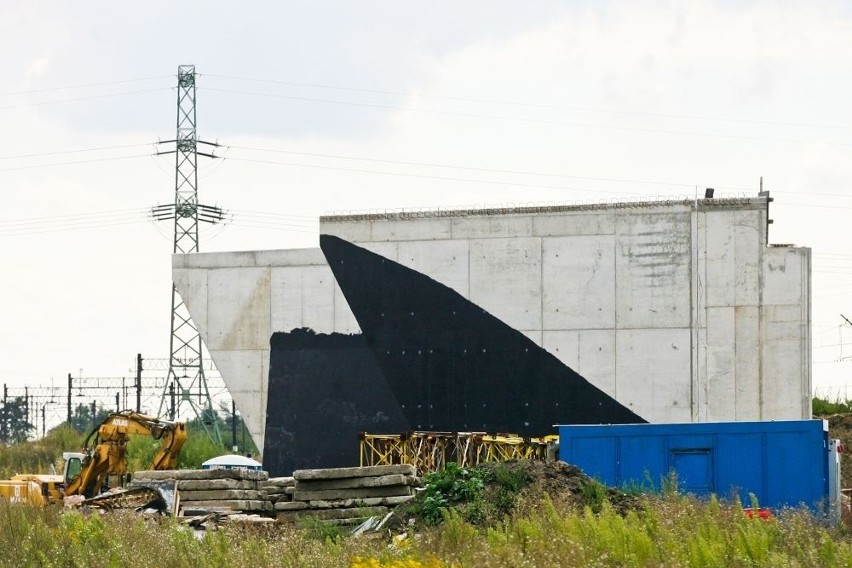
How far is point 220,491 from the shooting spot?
2758 centimetres

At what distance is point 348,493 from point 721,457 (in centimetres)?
761

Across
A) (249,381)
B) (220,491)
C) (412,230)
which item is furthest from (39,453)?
(220,491)

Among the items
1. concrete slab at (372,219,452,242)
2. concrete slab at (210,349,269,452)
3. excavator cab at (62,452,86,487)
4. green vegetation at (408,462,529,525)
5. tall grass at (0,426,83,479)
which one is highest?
concrete slab at (372,219,452,242)

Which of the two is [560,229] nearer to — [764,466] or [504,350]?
[504,350]

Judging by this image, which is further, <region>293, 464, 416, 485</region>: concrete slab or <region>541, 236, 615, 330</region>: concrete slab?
<region>541, 236, 615, 330</region>: concrete slab

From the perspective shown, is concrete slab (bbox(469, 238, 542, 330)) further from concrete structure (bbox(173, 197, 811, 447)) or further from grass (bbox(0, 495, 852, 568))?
grass (bbox(0, 495, 852, 568))

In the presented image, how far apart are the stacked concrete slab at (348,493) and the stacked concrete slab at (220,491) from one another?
1.06 m

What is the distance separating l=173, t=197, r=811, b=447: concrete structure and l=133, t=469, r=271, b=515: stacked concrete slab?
23.1 feet

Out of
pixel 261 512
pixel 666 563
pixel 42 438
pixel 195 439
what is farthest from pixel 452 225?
pixel 42 438

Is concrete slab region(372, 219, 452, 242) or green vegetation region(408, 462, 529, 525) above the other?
concrete slab region(372, 219, 452, 242)

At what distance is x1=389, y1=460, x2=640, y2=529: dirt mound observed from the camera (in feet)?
65.6

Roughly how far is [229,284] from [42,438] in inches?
967

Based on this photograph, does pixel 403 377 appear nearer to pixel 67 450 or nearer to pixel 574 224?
→ pixel 574 224

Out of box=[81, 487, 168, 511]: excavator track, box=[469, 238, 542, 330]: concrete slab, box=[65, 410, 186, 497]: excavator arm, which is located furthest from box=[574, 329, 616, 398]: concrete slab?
box=[81, 487, 168, 511]: excavator track
